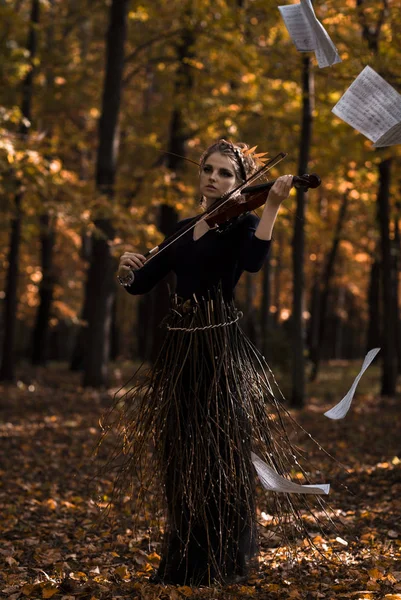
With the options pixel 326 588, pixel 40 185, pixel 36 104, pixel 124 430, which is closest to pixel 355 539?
pixel 326 588

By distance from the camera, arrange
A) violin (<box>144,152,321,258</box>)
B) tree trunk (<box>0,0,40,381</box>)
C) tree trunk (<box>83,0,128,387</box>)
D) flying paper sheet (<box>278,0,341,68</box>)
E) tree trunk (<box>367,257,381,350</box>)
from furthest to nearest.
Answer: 1. tree trunk (<box>367,257,381,350</box>)
2. tree trunk (<box>0,0,40,381</box>)
3. tree trunk (<box>83,0,128,387</box>)
4. violin (<box>144,152,321,258</box>)
5. flying paper sheet (<box>278,0,341,68</box>)

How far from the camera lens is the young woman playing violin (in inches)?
148

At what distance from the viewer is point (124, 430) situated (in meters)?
4.13

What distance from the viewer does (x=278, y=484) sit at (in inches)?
135

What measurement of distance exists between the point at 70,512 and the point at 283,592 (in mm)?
2368

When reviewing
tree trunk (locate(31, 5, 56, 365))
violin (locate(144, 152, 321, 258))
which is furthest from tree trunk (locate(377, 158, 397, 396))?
violin (locate(144, 152, 321, 258))

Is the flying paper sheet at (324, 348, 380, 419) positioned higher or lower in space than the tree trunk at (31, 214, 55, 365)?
lower

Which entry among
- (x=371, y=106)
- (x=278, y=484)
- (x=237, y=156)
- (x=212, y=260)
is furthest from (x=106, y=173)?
(x=278, y=484)

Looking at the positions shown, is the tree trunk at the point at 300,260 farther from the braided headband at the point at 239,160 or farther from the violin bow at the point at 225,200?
the violin bow at the point at 225,200

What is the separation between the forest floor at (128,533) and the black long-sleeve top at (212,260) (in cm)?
118

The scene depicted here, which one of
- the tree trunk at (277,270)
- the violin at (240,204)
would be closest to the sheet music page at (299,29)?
the violin at (240,204)

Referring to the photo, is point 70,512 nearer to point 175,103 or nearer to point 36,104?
point 175,103

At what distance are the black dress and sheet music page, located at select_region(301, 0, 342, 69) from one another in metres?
0.87

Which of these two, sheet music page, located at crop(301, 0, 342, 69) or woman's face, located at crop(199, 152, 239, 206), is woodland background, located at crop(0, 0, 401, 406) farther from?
sheet music page, located at crop(301, 0, 342, 69)
